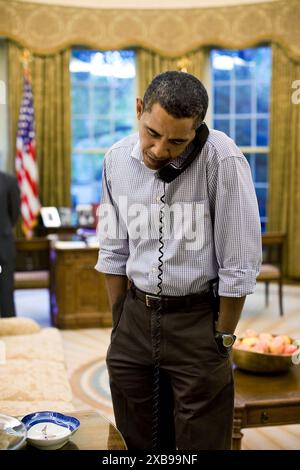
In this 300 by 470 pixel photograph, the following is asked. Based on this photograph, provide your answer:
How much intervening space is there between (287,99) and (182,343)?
7517 millimetres

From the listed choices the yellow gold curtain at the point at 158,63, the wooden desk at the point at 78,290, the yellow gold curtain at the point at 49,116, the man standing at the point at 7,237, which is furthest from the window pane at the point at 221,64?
the man standing at the point at 7,237

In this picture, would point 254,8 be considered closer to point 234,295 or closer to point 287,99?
point 287,99

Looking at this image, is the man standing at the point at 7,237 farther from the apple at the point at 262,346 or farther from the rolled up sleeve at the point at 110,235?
the rolled up sleeve at the point at 110,235

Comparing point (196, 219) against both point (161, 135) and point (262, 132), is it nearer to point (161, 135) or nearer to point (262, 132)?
point (161, 135)

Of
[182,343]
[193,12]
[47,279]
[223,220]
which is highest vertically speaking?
[193,12]

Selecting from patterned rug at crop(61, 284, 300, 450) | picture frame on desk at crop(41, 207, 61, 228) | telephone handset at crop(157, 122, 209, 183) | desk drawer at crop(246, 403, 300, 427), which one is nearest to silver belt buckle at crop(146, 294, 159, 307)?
telephone handset at crop(157, 122, 209, 183)

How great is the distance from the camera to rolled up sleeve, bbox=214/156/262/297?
6.40 feet

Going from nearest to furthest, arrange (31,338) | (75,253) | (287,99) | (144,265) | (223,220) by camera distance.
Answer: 1. (223,220)
2. (144,265)
3. (31,338)
4. (75,253)
5. (287,99)

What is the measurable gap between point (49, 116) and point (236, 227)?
7.44 meters

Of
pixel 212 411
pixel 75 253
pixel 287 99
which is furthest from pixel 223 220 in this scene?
pixel 287 99

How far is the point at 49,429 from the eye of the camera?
1.98m

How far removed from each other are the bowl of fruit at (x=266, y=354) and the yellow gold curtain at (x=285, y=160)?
552 cm

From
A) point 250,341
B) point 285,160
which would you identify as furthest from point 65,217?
point 250,341

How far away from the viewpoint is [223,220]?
6.46 ft
